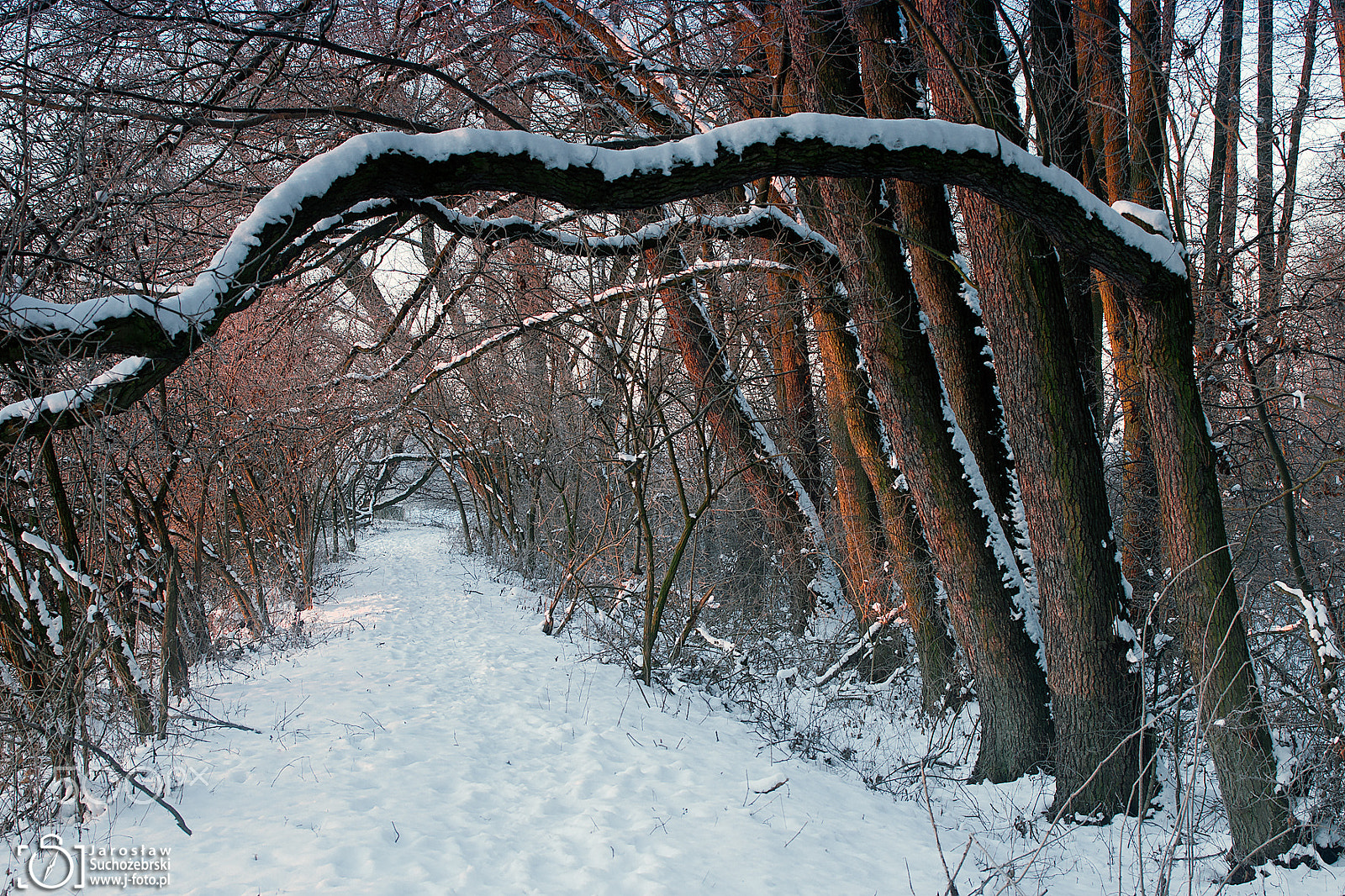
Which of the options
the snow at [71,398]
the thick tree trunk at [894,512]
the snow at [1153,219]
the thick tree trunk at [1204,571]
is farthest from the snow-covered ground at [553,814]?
the snow at [1153,219]

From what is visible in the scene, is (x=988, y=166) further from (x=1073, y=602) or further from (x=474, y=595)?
(x=474, y=595)

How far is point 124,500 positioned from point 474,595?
7.29m

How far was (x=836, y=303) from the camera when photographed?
19.6 ft

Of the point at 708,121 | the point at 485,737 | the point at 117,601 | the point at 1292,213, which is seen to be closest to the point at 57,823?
the point at 117,601

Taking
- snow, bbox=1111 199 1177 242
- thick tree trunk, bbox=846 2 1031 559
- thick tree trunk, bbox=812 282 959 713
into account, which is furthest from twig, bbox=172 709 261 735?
snow, bbox=1111 199 1177 242

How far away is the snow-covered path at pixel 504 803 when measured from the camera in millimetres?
3459

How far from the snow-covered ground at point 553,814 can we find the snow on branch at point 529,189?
218 cm

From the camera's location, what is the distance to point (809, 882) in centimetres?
356

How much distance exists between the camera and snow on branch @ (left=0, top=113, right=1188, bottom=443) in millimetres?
2816

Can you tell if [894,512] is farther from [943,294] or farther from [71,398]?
[71,398]

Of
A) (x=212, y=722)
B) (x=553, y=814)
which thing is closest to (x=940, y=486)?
(x=553, y=814)

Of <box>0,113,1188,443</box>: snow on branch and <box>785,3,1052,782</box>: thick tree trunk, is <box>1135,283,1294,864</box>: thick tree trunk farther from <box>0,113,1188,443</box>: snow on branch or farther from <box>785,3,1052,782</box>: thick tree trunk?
<box>785,3,1052,782</box>: thick tree trunk

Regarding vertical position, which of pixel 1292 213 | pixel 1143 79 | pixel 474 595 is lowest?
pixel 474 595

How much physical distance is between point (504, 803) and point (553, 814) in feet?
1.04
